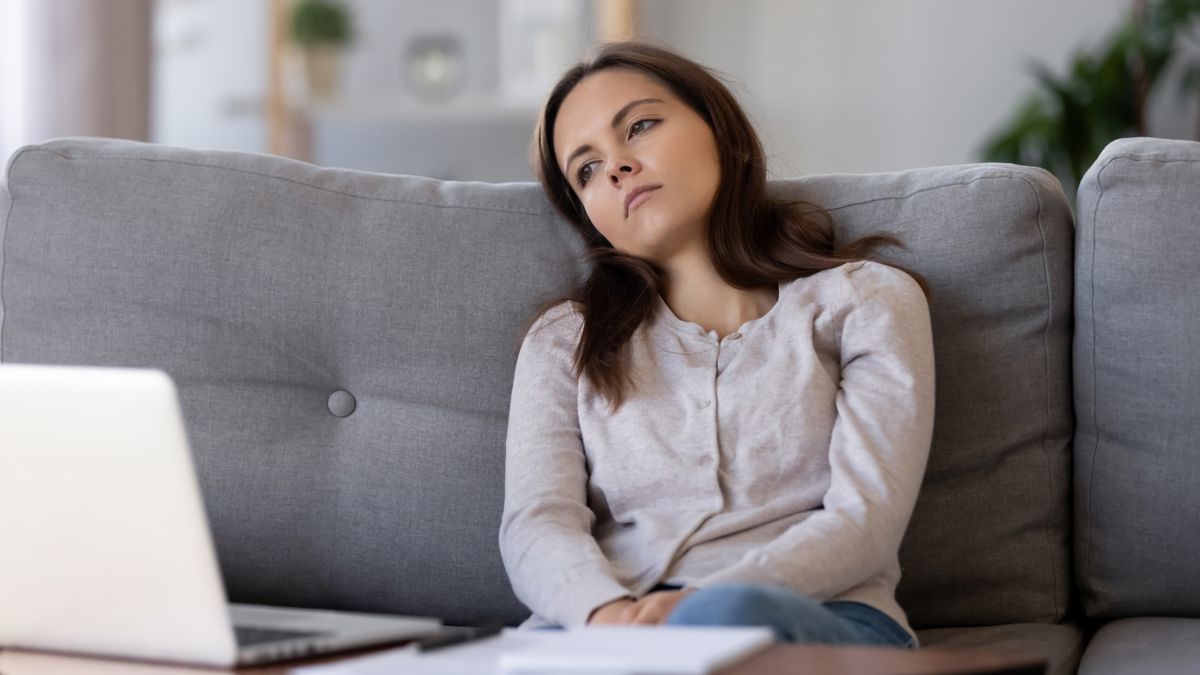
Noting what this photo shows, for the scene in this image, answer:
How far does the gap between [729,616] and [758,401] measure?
0.45 m

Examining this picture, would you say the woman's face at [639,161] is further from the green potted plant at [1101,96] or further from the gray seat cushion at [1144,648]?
the green potted plant at [1101,96]

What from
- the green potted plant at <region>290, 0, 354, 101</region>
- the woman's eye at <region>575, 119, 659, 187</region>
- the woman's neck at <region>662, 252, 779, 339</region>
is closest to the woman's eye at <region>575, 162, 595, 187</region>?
the woman's eye at <region>575, 119, 659, 187</region>

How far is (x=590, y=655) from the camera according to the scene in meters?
0.83

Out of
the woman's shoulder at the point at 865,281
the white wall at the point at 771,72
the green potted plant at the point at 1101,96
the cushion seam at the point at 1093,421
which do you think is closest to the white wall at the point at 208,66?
the white wall at the point at 771,72

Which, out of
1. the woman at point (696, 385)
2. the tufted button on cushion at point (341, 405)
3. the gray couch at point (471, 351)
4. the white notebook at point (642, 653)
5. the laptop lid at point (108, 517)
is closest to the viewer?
the white notebook at point (642, 653)

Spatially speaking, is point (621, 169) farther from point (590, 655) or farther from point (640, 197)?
point (590, 655)

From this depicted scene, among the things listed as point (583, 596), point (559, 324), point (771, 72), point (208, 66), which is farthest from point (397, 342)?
point (208, 66)

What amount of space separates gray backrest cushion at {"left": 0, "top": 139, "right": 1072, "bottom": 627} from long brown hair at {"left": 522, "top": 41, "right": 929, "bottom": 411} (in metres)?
0.03

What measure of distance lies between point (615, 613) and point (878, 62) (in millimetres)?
2913

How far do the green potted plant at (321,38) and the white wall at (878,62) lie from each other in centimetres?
84

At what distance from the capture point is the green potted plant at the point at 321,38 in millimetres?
3713

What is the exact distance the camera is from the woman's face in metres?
1.53

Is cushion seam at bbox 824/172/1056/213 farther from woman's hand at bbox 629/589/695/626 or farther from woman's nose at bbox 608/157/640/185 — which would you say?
woman's hand at bbox 629/589/695/626

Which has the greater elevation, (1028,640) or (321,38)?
(321,38)
